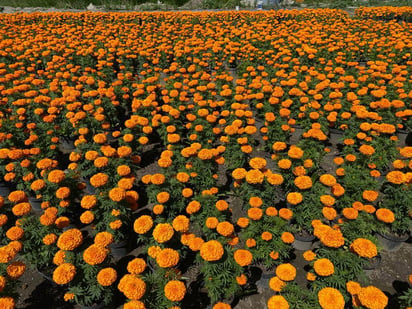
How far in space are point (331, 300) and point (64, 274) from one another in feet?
10.0

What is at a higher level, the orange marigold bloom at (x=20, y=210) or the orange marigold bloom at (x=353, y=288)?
the orange marigold bloom at (x=20, y=210)

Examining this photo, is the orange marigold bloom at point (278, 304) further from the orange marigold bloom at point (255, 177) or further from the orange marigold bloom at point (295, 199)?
the orange marigold bloom at point (255, 177)

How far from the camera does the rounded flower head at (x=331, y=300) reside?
7.80 ft

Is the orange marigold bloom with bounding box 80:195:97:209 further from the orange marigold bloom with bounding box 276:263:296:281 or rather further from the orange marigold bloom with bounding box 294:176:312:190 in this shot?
the orange marigold bloom with bounding box 294:176:312:190

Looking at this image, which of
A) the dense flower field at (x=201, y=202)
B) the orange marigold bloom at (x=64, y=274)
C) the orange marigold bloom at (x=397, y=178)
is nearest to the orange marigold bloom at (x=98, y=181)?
the dense flower field at (x=201, y=202)

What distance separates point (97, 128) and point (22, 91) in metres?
3.69

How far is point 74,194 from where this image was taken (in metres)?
4.68

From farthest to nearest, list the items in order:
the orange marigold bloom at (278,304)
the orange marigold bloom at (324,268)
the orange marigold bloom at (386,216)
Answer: the orange marigold bloom at (386,216)
the orange marigold bloom at (324,268)
the orange marigold bloom at (278,304)

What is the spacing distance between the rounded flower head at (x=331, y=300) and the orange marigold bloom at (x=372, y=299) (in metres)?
0.21

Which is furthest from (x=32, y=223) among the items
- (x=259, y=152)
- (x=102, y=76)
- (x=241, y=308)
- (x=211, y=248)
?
(x=102, y=76)

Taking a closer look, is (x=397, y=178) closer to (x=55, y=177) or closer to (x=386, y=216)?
(x=386, y=216)

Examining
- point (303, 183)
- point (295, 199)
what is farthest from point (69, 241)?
point (303, 183)

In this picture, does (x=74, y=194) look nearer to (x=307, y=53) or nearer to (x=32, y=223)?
(x=32, y=223)

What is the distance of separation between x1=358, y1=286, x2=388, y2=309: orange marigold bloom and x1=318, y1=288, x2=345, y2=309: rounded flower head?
0.68 ft
